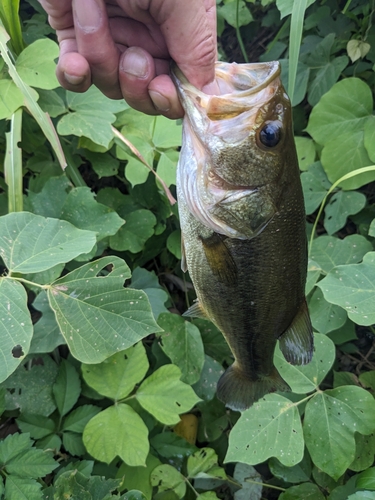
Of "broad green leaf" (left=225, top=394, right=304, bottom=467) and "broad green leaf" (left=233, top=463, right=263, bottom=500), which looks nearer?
"broad green leaf" (left=225, top=394, right=304, bottom=467)

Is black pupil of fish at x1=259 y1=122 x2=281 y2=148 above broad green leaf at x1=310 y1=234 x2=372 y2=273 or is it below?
above

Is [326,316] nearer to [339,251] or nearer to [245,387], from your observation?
[339,251]

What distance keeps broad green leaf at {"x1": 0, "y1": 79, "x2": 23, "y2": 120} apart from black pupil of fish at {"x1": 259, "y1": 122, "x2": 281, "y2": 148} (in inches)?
44.0

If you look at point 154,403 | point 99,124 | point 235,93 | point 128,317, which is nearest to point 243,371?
point 154,403

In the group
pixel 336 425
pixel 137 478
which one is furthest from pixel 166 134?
pixel 137 478

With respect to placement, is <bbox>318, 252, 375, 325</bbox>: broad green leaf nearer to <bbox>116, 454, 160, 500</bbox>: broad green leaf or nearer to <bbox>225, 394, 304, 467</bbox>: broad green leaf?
<bbox>225, 394, 304, 467</bbox>: broad green leaf

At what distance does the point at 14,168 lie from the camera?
1693mm

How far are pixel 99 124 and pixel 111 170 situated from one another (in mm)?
392

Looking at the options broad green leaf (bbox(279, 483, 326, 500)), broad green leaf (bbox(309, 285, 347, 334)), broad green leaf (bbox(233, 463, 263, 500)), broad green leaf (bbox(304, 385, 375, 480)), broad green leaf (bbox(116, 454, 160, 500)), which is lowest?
broad green leaf (bbox(233, 463, 263, 500))

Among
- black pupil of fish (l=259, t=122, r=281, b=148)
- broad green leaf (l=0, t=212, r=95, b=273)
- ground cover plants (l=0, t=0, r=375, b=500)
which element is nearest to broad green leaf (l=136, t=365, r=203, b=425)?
ground cover plants (l=0, t=0, r=375, b=500)

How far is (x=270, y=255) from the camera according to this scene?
3.99 feet

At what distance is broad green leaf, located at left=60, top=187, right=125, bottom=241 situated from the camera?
1.73 m

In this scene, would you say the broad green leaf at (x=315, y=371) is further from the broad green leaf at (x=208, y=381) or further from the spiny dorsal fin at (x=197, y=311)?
the spiny dorsal fin at (x=197, y=311)

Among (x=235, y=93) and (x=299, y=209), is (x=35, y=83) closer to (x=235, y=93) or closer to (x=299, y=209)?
(x=235, y=93)
